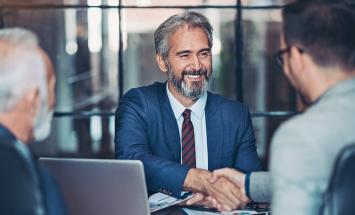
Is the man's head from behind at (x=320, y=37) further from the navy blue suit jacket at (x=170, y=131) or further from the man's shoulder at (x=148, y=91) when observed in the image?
the man's shoulder at (x=148, y=91)

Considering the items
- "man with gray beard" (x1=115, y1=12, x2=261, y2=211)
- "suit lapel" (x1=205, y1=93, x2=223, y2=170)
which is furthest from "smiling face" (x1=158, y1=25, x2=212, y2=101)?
"suit lapel" (x1=205, y1=93, x2=223, y2=170)

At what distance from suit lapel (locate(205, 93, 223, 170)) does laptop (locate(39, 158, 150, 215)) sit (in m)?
0.80

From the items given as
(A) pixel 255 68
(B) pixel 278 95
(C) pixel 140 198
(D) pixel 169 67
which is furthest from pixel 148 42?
(C) pixel 140 198

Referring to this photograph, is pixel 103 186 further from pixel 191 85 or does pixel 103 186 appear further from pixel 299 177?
pixel 191 85

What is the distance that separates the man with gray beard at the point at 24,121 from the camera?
1.37 m

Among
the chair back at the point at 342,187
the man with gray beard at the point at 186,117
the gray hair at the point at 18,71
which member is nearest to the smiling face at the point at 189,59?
the man with gray beard at the point at 186,117

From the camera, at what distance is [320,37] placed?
5.20ft

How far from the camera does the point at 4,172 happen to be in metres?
1.37

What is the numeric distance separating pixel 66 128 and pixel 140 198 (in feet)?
19.7

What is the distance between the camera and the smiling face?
2.73 m

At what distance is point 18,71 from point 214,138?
1273 millimetres

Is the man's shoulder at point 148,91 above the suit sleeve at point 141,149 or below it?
above

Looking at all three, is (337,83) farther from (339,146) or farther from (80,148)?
(80,148)

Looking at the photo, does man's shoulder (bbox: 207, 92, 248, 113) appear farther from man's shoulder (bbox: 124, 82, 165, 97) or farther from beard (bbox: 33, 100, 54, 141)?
beard (bbox: 33, 100, 54, 141)
